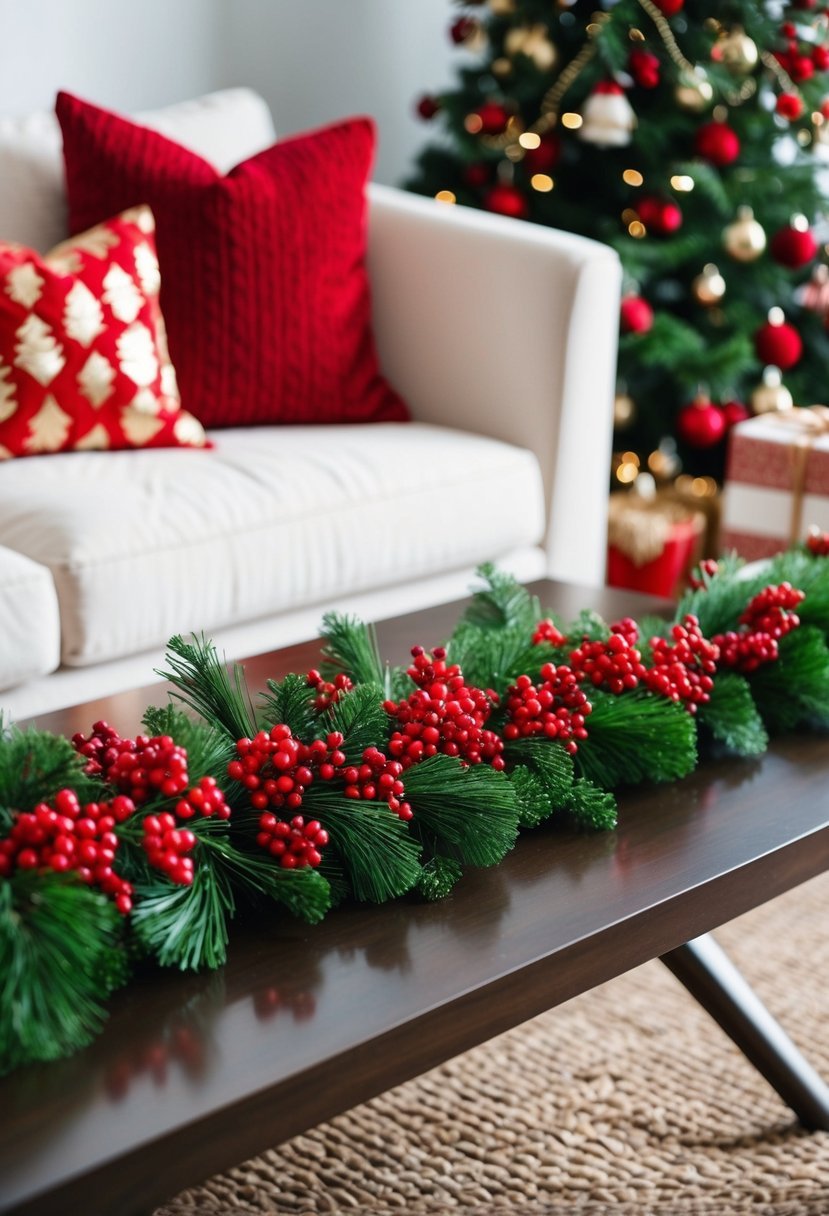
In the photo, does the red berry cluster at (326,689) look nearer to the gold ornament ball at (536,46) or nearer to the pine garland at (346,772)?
the pine garland at (346,772)

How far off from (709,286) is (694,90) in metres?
0.34

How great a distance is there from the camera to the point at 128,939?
729mm

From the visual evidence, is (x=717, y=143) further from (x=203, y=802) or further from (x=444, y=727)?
(x=203, y=802)

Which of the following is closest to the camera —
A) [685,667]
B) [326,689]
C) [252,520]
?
[326,689]

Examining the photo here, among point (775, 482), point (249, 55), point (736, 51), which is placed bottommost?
point (775, 482)

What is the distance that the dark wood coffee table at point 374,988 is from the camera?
0.62 metres

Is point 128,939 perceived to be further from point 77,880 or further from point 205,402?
point 205,402

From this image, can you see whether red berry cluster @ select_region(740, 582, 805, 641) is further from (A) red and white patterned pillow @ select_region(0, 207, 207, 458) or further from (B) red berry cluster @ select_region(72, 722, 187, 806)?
(A) red and white patterned pillow @ select_region(0, 207, 207, 458)

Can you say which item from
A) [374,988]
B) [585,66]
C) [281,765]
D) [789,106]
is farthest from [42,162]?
[374,988]

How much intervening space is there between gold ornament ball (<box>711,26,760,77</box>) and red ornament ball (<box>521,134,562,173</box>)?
1.01 feet

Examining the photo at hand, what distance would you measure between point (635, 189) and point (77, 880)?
7.13 ft

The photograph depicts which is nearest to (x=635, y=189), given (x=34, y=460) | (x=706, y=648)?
(x=34, y=460)

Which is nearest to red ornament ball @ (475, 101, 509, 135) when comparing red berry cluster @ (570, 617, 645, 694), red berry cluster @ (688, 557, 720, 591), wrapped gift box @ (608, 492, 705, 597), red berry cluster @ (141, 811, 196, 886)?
wrapped gift box @ (608, 492, 705, 597)

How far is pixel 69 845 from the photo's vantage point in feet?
2.34
